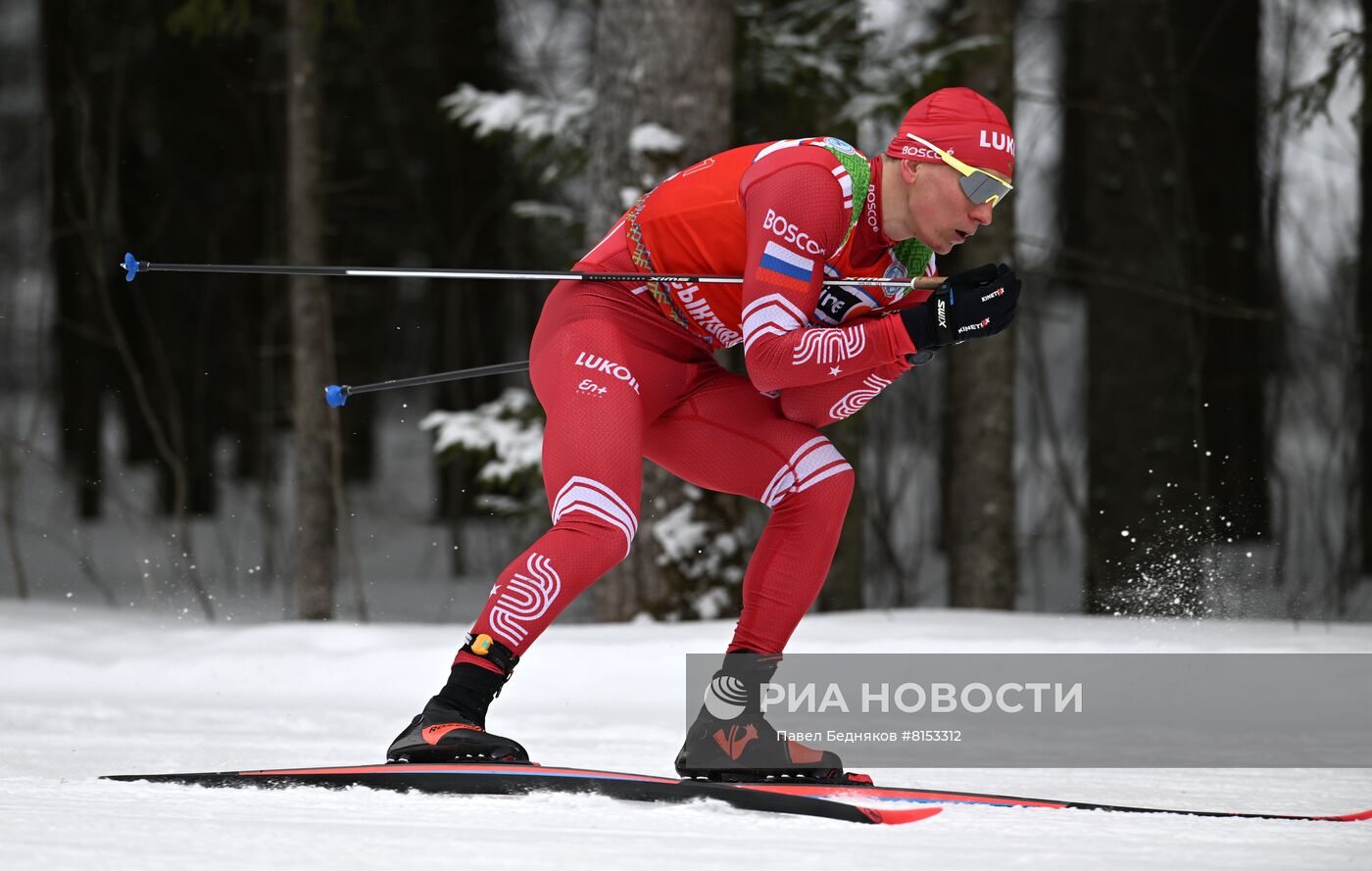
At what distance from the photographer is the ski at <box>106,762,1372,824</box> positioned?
2613 mm

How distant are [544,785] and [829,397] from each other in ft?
3.41

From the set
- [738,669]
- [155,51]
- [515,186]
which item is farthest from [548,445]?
[155,51]

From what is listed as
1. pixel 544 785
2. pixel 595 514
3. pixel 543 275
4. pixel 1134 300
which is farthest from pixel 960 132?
pixel 1134 300

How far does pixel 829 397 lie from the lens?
10.0ft

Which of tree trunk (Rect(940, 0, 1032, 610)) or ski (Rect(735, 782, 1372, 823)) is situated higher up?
tree trunk (Rect(940, 0, 1032, 610))

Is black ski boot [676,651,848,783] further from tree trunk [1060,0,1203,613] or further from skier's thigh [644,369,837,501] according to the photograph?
tree trunk [1060,0,1203,613]

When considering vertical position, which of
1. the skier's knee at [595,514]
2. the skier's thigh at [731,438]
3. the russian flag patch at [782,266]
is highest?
the russian flag patch at [782,266]

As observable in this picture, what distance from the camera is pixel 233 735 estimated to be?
A: 3.97 meters

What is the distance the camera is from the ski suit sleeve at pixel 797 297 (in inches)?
106

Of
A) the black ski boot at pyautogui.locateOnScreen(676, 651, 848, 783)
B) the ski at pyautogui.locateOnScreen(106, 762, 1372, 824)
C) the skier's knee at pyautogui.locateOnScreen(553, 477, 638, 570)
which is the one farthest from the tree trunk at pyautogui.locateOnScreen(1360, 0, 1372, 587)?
the skier's knee at pyautogui.locateOnScreen(553, 477, 638, 570)

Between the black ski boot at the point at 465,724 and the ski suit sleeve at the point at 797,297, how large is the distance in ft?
2.61

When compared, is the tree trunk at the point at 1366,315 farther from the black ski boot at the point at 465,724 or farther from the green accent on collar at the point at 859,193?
the black ski boot at the point at 465,724

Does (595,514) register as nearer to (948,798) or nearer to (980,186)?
(948,798)

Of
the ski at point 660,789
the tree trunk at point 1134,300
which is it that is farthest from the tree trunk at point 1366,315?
the ski at point 660,789
